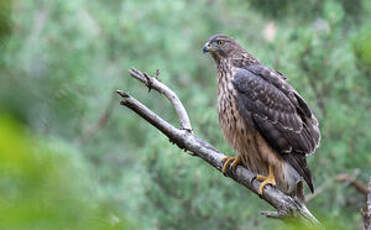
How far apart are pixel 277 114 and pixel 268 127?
177mm

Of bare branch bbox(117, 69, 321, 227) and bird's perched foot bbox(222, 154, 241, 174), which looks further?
bird's perched foot bbox(222, 154, 241, 174)

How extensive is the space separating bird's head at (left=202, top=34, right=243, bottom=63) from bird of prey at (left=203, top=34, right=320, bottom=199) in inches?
16.3

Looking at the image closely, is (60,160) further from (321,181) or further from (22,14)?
(22,14)

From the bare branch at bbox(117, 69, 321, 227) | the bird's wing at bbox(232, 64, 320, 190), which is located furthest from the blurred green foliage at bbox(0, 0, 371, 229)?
the bird's wing at bbox(232, 64, 320, 190)

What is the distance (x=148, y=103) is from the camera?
10672mm

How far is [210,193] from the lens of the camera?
664 centimetres

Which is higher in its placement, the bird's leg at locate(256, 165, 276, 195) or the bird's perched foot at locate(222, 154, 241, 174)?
the bird's perched foot at locate(222, 154, 241, 174)

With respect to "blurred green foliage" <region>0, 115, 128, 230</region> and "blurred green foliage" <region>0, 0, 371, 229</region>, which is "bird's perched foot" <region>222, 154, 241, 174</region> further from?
"blurred green foliage" <region>0, 115, 128, 230</region>

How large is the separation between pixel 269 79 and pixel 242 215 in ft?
7.53

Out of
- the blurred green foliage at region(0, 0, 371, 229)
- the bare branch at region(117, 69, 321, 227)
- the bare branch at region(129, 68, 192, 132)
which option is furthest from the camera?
the bare branch at region(129, 68, 192, 132)

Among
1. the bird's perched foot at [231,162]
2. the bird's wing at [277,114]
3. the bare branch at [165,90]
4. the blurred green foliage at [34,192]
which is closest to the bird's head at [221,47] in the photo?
the bird's wing at [277,114]

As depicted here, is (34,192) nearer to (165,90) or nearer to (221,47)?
(165,90)

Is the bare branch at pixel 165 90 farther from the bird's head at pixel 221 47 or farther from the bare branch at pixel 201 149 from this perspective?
the bird's head at pixel 221 47

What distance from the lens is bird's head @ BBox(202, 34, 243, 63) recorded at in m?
5.18
